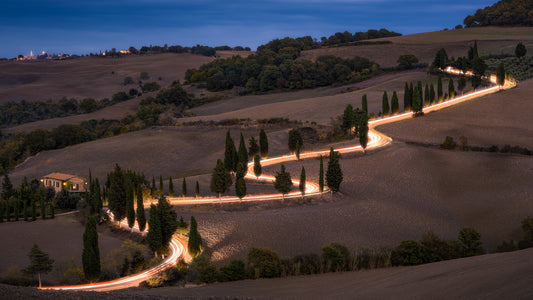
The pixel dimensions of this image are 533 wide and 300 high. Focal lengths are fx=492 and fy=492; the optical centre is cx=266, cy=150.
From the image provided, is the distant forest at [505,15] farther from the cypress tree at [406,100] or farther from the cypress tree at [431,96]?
the cypress tree at [406,100]

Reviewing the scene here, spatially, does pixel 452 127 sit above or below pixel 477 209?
above

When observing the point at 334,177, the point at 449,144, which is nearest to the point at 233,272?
the point at 334,177

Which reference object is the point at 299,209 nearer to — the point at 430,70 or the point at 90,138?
the point at 90,138

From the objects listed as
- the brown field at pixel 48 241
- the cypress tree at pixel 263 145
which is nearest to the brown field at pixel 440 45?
the cypress tree at pixel 263 145

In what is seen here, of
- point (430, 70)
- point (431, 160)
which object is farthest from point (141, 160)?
point (430, 70)

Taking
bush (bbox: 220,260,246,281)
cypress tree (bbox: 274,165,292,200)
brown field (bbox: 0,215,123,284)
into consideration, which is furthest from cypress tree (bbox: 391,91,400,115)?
bush (bbox: 220,260,246,281)

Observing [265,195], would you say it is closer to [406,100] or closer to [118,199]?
[118,199]
